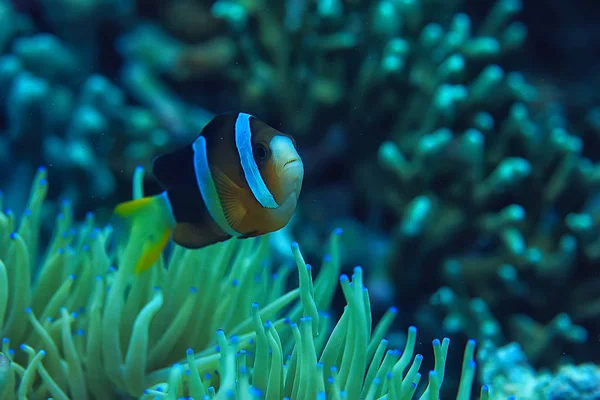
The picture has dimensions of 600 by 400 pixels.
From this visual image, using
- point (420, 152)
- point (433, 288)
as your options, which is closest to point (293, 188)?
point (420, 152)

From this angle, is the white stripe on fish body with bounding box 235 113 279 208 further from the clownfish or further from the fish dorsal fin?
the fish dorsal fin

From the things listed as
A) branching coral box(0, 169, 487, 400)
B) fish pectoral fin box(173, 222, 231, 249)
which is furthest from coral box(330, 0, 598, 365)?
fish pectoral fin box(173, 222, 231, 249)

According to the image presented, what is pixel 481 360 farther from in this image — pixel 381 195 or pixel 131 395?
pixel 131 395

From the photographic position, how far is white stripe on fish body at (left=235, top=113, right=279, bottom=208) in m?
1.09

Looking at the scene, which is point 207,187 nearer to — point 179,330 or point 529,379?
point 179,330

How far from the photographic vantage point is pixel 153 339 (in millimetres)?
1499

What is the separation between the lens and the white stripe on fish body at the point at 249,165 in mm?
1091

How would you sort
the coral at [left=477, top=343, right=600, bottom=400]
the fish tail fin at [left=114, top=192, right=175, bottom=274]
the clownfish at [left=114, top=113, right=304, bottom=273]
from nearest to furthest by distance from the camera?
1. the clownfish at [left=114, top=113, right=304, bottom=273]
2. the fish tail fin at [left=114, top=192, right=175, bottom=274]
3. the coral at [left=477, top=343, right=600, bottom=400]

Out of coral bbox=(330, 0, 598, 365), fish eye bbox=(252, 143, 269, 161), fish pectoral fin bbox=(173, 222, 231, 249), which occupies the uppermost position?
coral bbox=(330, 0, 598, 365)

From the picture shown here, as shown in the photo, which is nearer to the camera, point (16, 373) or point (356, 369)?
point (356, 369)

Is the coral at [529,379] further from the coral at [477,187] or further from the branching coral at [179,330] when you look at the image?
the branching coral at [179,330]

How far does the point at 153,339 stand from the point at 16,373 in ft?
1.08

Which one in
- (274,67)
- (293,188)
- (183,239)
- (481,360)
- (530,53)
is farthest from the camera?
(530,53)

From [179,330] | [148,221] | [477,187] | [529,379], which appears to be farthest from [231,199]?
[477,187]
